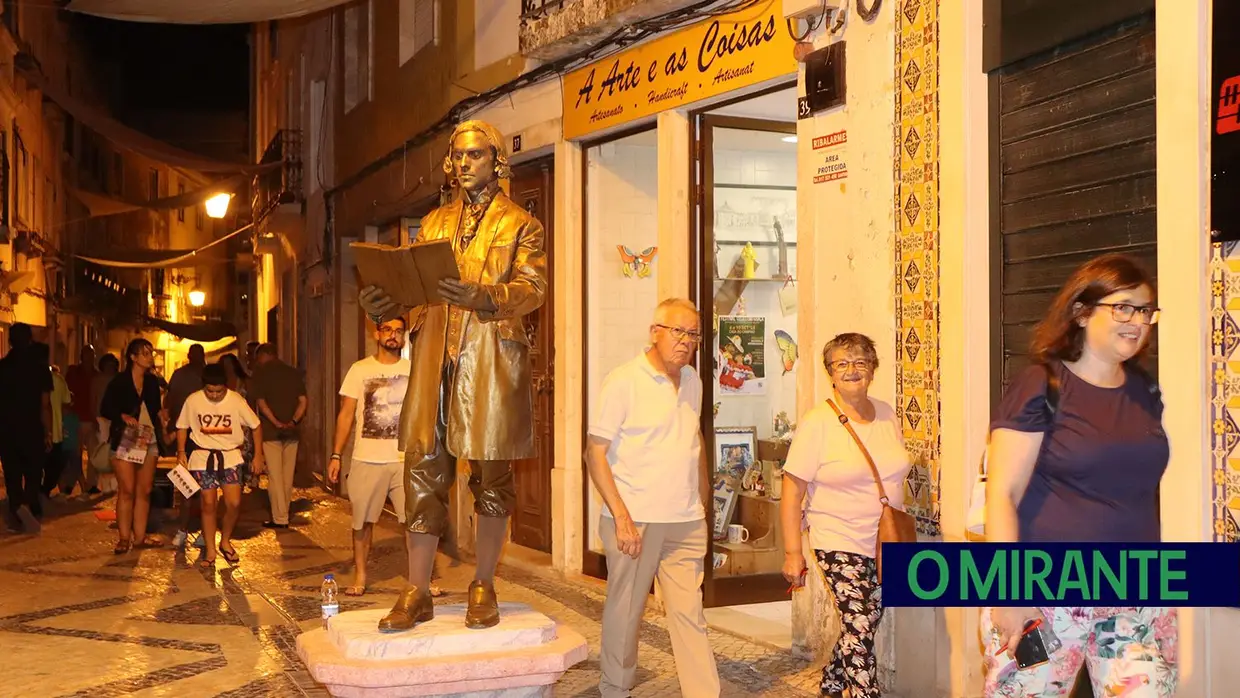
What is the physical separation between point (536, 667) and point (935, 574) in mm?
1614

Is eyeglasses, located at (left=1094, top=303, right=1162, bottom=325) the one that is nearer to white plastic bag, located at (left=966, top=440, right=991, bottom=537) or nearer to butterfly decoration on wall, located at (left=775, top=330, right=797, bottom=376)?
white plastic bag, located at (left=966, top=440, right=991, bottom=537)

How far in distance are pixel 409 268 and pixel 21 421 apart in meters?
10.0

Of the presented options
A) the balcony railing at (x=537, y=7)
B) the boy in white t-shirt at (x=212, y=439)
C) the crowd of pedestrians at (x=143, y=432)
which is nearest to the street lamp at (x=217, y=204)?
the crowd of pedestrians at (x=143, y=432)

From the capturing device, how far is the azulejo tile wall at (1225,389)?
462 cm

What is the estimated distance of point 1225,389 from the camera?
4.66 m

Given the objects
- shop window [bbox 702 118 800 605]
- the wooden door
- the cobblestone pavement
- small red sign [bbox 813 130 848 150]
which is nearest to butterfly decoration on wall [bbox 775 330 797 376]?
shop window [bbox 702 118 800 605]

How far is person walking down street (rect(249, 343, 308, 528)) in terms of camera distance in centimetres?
1312

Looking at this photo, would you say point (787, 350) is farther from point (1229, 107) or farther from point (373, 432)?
point (1229, 107)

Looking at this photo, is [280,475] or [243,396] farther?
[243,396]

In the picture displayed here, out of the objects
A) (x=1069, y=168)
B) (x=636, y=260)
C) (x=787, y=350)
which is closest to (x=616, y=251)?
(x=636, y=260)

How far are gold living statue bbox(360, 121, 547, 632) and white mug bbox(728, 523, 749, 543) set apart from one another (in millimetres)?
3834

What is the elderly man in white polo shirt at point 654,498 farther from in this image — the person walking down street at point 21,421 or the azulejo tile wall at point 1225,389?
the person walking down street at point 21,421

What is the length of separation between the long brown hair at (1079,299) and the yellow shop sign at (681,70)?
3.93 metres

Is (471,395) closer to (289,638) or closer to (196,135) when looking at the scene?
(289,638)
